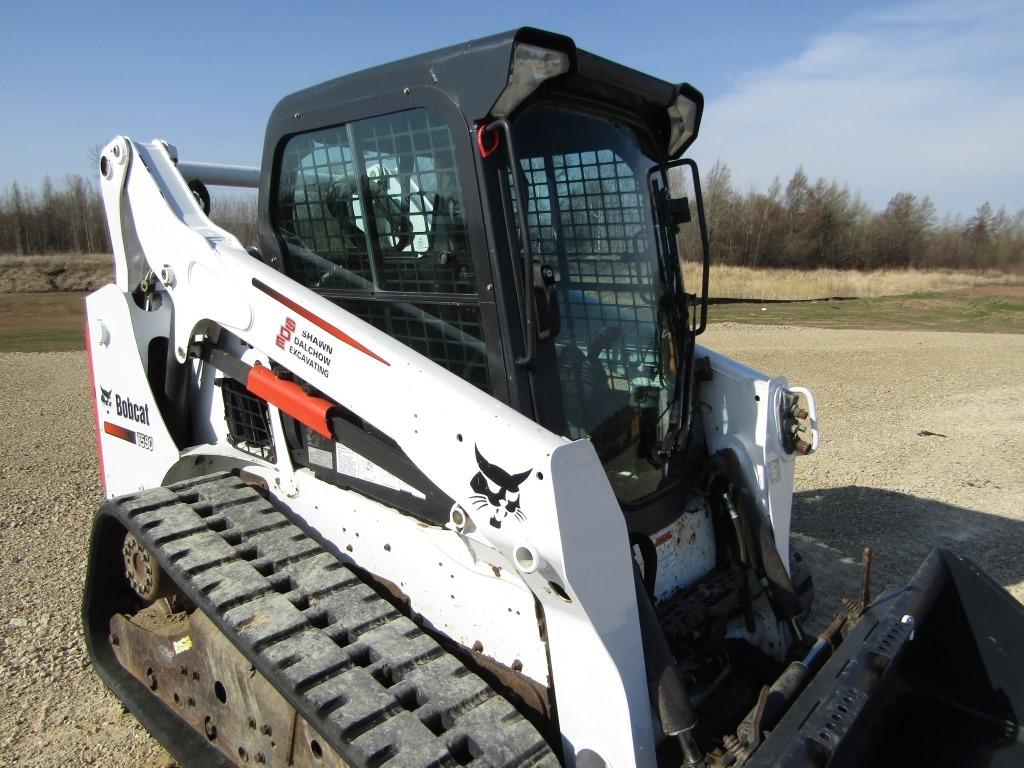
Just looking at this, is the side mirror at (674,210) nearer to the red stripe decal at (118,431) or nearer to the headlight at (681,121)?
the headlight at (681,121)

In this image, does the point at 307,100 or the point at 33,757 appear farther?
the point at 33,757

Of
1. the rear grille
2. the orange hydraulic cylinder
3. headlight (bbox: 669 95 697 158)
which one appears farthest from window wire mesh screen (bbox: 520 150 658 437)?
the rear grille

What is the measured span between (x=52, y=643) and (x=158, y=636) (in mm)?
1641

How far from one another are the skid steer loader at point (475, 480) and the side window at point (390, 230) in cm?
1

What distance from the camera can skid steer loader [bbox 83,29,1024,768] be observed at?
7.28 ft

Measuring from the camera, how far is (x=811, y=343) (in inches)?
629

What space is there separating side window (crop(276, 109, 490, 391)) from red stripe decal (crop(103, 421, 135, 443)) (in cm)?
144

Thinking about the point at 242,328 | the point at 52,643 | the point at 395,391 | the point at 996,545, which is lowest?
the point at 996,545

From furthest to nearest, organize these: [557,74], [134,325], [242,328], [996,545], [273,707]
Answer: [996,545] < [134,325] < [242,328] < [273,707] < [557,74]

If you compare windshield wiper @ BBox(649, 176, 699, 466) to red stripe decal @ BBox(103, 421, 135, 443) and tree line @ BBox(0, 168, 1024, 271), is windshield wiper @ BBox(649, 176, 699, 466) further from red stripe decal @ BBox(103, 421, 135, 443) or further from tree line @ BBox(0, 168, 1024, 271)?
tree line @ BBox(0, 168, 1024, 271)

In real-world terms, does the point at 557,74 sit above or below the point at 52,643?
above

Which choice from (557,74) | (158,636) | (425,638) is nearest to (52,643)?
(158,636)

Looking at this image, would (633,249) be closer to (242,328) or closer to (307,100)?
(307,100)

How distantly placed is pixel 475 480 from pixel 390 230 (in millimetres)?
1001
